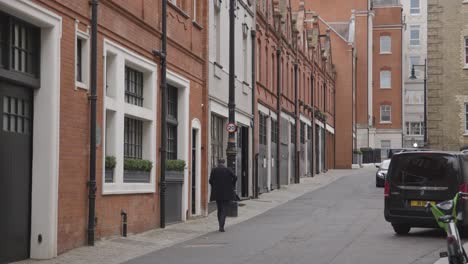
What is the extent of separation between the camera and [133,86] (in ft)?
62.5

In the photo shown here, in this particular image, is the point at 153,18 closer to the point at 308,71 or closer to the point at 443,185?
the point at 443,185

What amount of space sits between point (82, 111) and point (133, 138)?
152 inches

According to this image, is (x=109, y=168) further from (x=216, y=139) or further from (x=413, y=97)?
(x=413, y=97)

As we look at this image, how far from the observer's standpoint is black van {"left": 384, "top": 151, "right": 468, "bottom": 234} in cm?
1730

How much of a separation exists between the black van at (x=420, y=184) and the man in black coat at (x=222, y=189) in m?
3.78

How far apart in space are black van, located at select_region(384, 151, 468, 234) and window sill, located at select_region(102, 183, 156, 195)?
213 inches

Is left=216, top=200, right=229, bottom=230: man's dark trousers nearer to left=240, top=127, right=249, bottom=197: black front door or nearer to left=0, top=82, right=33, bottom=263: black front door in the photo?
left=0, top=82, right=33, bottom=263: black front door

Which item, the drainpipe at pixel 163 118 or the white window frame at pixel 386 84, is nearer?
the drainpipe at pixel 163 118

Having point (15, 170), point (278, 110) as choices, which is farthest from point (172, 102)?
point (278, 110)

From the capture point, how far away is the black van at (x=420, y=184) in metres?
17.3

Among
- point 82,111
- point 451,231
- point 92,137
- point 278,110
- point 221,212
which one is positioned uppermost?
point 278,110

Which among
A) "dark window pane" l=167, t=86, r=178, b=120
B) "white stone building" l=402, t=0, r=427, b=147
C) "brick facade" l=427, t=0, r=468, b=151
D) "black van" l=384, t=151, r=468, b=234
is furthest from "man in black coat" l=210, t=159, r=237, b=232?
"white stone building" l=402, t=0, r=427, b=147

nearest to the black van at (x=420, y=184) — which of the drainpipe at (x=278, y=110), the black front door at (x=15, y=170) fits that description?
the black front door at (x=15, y=170)

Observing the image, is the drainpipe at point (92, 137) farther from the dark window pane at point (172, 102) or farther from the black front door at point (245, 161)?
the black front door at point (245, 161)
